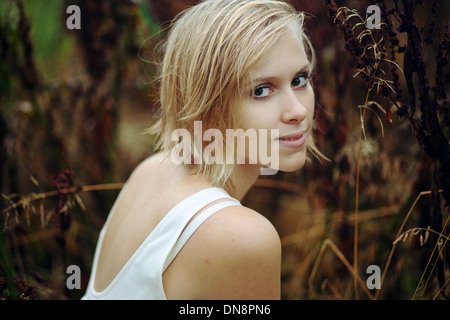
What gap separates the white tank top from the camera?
920mm

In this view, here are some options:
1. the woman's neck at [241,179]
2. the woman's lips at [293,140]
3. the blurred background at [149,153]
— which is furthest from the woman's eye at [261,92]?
the blurred background at [149,153]

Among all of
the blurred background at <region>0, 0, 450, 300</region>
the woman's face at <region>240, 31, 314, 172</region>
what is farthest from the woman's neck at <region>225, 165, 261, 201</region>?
the blurred background at <region>0, 0, 450, 300</region>

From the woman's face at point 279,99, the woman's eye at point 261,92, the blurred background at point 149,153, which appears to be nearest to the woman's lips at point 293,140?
the woman's face at point 279,99

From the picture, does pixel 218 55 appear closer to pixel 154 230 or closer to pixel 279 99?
pixel 279 99

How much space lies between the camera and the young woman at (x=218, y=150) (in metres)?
0.88

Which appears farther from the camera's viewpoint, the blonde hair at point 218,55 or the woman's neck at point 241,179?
the woman's neck at point 241,179

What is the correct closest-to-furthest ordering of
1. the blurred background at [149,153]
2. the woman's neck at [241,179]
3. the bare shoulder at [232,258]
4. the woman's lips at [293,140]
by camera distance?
the bare shoulder at [232,258]
the woman's lips at [293,140]
the woman's neck at [241,179]
the blurred background at [149,153]

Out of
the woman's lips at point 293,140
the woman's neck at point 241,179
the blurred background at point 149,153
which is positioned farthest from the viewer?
the blurred background at point 149,153

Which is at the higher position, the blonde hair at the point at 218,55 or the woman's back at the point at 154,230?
the blonde hair at the point at 218,55

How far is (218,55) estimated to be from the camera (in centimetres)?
95

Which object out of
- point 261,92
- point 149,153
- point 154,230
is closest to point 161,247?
point 154,230

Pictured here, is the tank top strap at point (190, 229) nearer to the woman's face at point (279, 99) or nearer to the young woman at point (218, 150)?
the young woman at point (218, 150)

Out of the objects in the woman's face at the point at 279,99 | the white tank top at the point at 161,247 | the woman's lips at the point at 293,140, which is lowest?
the white tank top at the point at 161,247
